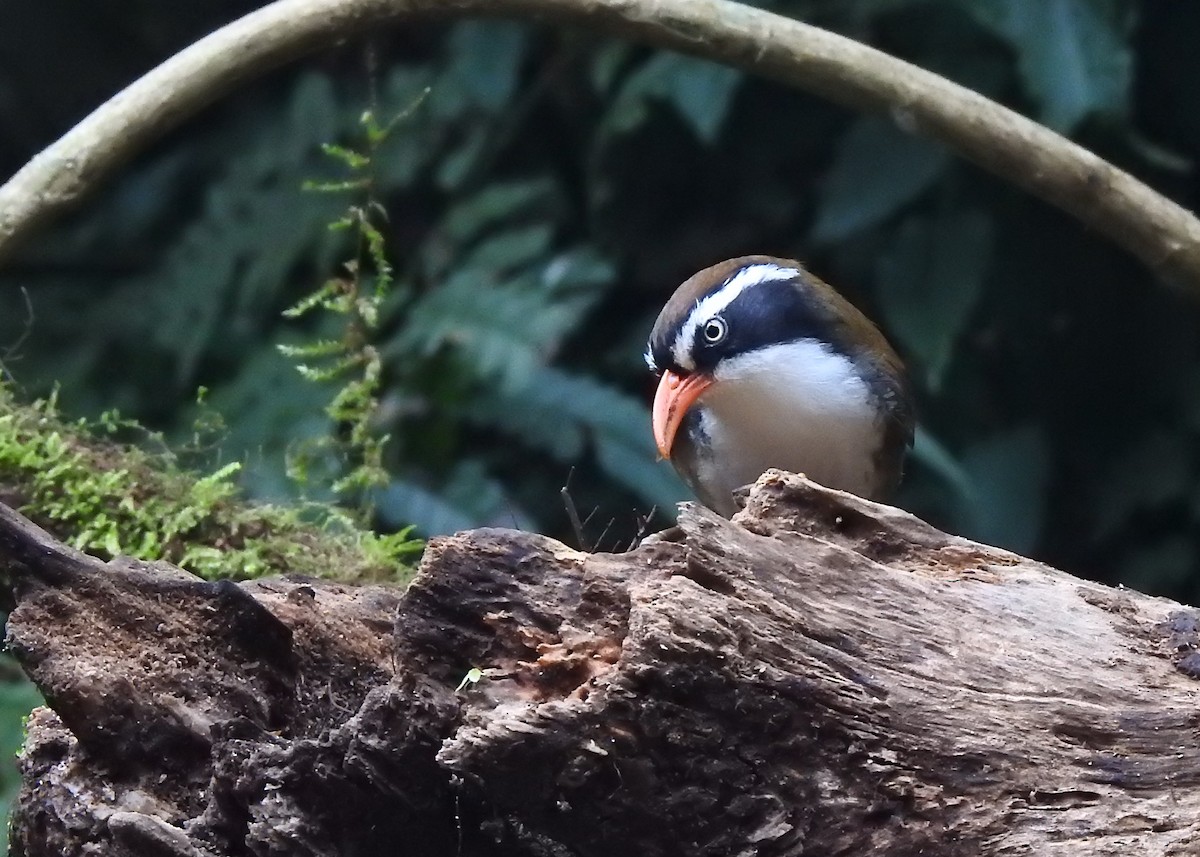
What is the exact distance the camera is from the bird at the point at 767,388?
2.90 m

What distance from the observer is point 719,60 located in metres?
2.86

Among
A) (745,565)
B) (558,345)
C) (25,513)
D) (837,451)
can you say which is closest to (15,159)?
(558,345)

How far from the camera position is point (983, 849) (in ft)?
5.24

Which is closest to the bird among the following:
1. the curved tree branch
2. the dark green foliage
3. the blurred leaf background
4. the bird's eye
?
the bird's eye

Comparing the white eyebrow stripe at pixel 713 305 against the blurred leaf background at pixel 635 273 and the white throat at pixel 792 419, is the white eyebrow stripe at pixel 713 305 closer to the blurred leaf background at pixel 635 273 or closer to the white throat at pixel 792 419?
the white throat at pixel 792 419

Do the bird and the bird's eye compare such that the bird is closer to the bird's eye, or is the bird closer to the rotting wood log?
the bird's eye

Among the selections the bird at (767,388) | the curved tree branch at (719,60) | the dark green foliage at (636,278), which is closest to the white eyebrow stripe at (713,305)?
the bird at (767,388)

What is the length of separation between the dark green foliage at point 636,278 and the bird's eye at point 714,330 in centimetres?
115

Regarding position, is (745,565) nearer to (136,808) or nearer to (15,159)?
(136,808)

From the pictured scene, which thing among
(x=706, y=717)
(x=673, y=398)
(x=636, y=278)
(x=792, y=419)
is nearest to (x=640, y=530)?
(x=706, y=717)

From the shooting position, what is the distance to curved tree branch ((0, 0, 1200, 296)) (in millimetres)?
2703

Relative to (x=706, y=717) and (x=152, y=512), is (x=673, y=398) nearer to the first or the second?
(x=152, y=512)

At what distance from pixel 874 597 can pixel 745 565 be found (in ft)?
0.66

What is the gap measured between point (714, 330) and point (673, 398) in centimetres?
18
